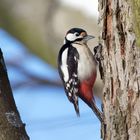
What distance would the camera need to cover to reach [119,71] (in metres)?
1.99

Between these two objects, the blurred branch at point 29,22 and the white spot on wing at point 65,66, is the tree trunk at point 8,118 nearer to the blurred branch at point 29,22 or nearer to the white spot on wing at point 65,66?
the white spot on wing at point 65,66

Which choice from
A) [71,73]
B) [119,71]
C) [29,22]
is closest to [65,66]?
[71,73]

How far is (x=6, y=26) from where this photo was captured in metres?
3.72

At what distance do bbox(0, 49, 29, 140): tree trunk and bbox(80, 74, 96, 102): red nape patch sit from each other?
998mm

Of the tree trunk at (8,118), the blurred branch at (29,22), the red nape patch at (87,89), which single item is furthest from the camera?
the blurred branch at (29,22)

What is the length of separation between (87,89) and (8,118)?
115 centimetres

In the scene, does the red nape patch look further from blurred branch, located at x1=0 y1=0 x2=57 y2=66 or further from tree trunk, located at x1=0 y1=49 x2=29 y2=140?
tree trunk, located at x1=0 y1=49 x2=29 y2=140

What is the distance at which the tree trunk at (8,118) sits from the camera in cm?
188

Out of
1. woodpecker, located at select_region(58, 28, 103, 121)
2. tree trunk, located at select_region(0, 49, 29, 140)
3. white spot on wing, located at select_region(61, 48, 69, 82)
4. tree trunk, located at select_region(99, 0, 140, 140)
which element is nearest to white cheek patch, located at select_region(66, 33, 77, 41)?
woodpecker, located at select_region(58, 28, 103, 121)

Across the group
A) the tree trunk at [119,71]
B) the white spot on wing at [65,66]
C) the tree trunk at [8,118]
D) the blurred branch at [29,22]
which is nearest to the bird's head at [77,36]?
the white spot on wing at [65,66]

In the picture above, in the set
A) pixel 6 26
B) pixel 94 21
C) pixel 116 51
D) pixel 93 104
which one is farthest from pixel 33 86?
pixel 116 51

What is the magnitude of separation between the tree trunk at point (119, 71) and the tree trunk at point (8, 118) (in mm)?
332

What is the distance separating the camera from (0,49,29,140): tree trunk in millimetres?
1881

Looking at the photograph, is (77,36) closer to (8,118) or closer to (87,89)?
(87,89)
